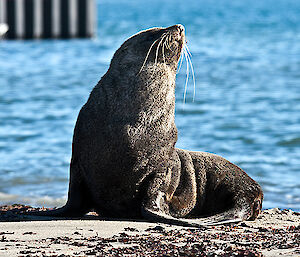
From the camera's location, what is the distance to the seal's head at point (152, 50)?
6160mm

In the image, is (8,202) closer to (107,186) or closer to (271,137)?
(107,186)

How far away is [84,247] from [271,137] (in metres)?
8.15

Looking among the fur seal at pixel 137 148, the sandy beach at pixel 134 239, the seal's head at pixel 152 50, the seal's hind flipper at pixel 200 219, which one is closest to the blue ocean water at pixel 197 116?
the seal's hind flipper at pixel 200 219

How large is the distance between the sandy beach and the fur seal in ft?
0.70

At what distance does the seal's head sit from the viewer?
6160 mm

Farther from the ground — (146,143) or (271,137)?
(146,143)

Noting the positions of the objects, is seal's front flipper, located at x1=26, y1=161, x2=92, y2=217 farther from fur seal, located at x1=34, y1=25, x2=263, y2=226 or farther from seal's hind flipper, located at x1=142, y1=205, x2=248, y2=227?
seal's hind flipper, located at x1=142, y1=205, x2=248, y2=227

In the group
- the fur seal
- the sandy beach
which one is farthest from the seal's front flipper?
the sandy beach

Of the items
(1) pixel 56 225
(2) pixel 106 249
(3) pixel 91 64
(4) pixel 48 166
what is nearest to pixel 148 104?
(1) pixel 56 225

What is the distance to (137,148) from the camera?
19.2 feet

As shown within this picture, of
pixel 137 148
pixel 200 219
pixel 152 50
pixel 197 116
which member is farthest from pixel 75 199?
pixel 197 116

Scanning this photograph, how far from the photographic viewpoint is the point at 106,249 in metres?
4.73

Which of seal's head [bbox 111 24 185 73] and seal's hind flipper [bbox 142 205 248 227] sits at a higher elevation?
seal's head [bbox 111 24 185 73]

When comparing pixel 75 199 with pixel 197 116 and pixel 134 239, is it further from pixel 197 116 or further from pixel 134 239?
pixel 197 116
